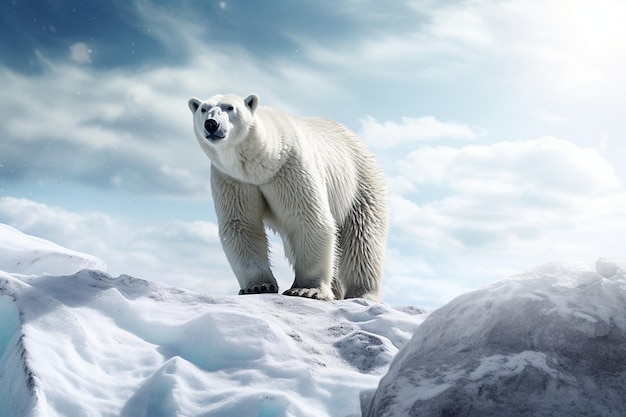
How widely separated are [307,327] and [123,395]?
5.57 feet

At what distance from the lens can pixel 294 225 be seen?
24.2 feet

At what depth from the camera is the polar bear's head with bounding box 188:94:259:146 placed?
22.1 feet

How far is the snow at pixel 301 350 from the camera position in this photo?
246 cm

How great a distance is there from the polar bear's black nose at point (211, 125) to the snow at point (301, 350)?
1747mm

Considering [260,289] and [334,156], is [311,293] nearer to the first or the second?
[260,289]

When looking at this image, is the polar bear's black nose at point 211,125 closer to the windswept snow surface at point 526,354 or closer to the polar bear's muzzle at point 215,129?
the polar bear's muzzle at point 215,129

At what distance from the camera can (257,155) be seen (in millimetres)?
7082

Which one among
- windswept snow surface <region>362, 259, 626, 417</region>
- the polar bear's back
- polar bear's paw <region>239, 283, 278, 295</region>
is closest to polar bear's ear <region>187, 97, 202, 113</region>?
the polar bear's back

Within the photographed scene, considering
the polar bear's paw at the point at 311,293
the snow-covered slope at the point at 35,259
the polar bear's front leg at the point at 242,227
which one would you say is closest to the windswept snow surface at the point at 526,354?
the polar bear's paw at the point at 311,293

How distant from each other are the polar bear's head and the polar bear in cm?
1

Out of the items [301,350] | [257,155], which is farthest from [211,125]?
[301,350]

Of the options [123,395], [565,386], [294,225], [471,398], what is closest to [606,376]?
[565,386]

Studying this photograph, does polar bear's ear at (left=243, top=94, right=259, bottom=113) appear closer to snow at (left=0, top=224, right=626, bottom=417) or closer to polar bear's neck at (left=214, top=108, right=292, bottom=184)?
polar bear's neck at (left=214, top=108, right=292, bottom=184)

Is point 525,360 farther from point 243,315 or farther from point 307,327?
point 307,327
